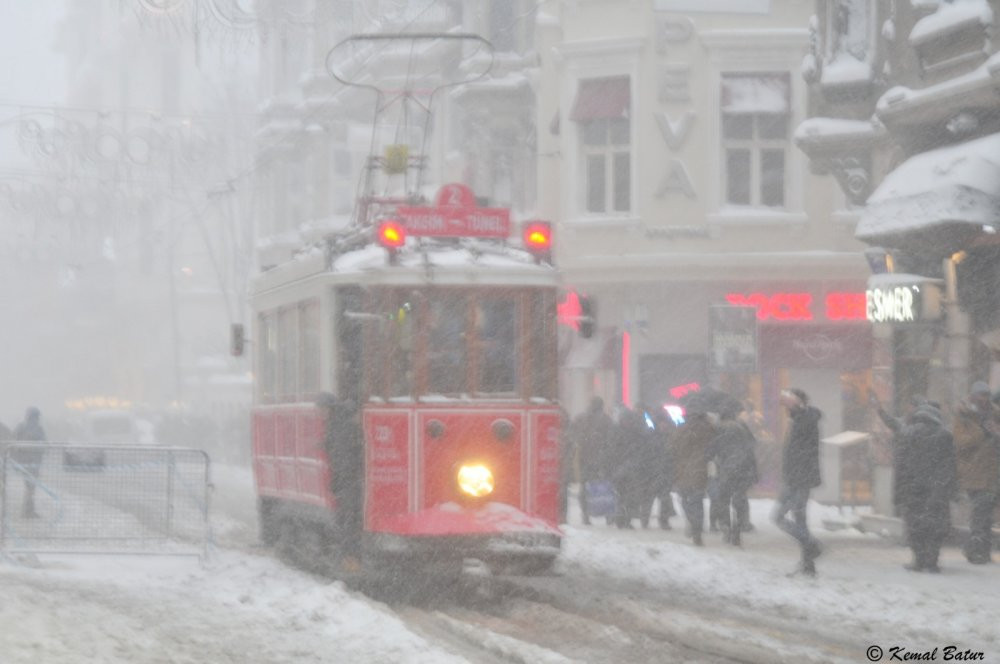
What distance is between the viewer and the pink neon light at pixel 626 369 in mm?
32094

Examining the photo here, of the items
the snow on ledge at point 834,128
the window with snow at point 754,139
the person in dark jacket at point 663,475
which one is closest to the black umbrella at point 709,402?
the person in dark jacket at point 663,475

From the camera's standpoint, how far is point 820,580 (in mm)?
15570

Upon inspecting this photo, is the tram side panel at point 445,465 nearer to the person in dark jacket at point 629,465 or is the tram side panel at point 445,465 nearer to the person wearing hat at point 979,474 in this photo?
the person wearing hat at point 979,474

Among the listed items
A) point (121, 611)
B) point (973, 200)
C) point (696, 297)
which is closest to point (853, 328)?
point (696, 297)

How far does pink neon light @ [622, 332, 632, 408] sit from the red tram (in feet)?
55.1

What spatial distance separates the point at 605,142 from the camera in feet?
105

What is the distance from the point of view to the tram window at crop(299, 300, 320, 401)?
15.6 m

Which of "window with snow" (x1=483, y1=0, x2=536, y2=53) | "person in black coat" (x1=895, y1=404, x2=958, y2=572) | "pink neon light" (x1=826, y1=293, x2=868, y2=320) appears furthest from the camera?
"window with snow" (x1=483, y1=0, x2=536, y2=53)

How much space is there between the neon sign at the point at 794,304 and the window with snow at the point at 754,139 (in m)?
1.63

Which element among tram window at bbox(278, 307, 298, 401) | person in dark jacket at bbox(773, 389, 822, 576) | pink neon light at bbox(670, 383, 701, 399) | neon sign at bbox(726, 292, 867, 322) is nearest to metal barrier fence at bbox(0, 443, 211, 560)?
tram window at bbox(278, 307, 298, 401)

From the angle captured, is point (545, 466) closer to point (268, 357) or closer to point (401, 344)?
point (401, 344)

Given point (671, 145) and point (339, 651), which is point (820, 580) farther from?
point (671, 145)

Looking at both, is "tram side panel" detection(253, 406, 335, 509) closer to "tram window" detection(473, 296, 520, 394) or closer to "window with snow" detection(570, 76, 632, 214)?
"tram window" detection(473, 296, 520, 394)

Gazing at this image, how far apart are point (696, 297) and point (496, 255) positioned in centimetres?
1697
